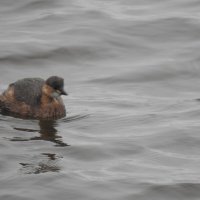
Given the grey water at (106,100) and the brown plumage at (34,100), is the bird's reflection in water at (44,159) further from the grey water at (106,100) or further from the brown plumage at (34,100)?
the brown plumage at (34,100)

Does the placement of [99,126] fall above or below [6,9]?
below

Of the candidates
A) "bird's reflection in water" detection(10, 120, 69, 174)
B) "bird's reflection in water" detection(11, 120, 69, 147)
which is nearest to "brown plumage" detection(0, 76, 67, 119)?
"bird's reflection in water" detection(11, 120, 69, 147)

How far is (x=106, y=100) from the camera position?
1623 centimetres

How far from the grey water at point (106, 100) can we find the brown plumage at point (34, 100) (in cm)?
35

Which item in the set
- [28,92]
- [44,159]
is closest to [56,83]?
[28,92]

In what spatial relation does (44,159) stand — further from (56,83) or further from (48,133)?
(56,83)

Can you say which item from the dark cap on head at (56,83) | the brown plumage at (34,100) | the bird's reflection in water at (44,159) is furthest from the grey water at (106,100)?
the dark cap on head at (56,83)

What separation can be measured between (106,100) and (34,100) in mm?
1284

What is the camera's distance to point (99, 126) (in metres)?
14.7

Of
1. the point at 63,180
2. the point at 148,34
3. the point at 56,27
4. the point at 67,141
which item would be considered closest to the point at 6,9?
the point at 56,27

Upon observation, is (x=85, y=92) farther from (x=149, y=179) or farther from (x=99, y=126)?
(x=149, y=179)

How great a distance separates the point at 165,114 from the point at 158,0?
29.2ft

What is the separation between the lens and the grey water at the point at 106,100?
39.4ft

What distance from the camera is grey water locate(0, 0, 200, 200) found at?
473 inches
